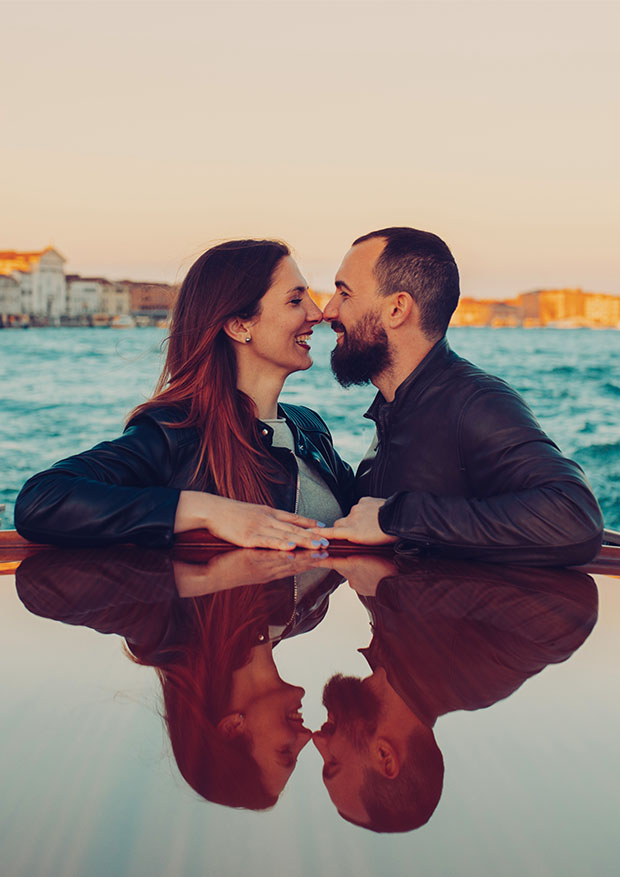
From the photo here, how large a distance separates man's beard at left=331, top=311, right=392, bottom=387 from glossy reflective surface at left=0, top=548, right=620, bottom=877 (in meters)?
0.95

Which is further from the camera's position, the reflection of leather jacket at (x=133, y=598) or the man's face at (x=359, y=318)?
the man's face at (x=359, y=318)

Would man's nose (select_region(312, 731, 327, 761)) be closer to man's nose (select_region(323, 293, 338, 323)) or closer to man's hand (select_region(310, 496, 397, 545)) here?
man's hand (select_region(310, 496, 397, 545))

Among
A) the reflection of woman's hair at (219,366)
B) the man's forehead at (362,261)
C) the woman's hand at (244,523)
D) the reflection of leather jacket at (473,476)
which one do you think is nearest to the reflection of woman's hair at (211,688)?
the woman's hand at (244,523)

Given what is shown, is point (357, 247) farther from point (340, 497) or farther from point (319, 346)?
point (319, 346)

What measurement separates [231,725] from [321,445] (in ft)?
5.48

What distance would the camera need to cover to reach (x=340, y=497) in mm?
2266

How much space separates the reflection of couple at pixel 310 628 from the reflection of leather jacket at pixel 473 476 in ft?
0.27

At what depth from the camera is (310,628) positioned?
3.37 feet

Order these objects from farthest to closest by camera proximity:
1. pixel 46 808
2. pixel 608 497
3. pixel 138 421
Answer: pixel 608 497 < pixel 138 421 < pixel 46 808

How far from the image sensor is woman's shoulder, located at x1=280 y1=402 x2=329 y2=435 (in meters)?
2.35

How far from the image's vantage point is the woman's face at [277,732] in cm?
66

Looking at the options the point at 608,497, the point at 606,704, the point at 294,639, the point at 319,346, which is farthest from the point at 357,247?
the point at 319,346

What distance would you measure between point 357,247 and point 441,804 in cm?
174

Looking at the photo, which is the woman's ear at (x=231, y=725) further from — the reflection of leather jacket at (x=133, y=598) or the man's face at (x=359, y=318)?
the man's face at (x=359, y=318)
